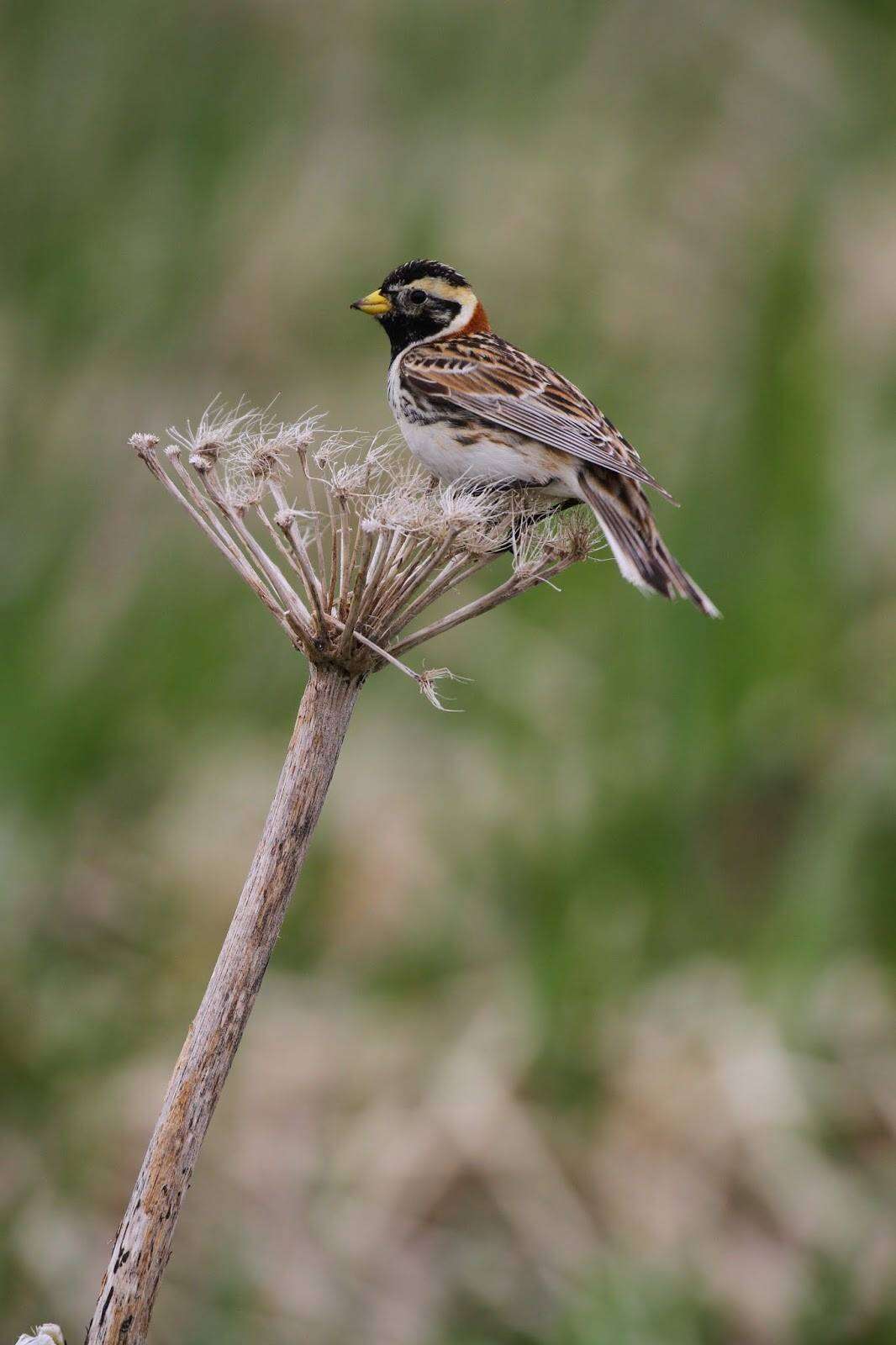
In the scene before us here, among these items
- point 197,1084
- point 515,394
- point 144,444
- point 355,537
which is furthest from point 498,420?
point 197,1084

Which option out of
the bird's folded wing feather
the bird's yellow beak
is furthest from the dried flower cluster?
the bird's yellow beak

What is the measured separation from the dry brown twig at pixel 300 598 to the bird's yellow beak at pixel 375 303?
0.33m

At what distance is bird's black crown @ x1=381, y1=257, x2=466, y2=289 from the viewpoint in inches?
83.2

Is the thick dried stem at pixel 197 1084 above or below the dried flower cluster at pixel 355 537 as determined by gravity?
below

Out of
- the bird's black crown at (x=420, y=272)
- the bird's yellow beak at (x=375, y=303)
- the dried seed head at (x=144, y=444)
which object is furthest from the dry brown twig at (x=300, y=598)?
the bird's black crown at (x=420, y=272)

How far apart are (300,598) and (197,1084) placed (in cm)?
51

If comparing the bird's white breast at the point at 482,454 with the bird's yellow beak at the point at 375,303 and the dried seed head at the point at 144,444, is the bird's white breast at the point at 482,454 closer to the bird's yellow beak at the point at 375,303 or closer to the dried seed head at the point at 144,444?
the bird's yellow beak at the point at 375,303

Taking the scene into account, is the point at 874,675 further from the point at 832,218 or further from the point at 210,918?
the point at 210,918

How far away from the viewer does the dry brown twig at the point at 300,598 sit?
100cm

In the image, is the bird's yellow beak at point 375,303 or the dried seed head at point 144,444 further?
the bird's yellow beak at point 375,303

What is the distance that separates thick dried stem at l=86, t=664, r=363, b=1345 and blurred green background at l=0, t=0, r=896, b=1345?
2569 mm

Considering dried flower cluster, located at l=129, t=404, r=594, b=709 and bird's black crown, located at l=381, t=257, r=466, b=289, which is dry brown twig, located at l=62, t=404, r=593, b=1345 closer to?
dried flower cluster, located at l=129, t=404, r=594, b=709

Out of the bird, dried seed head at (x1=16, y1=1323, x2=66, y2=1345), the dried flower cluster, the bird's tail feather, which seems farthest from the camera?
the bird

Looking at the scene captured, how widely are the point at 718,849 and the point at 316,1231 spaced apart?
1.84m
